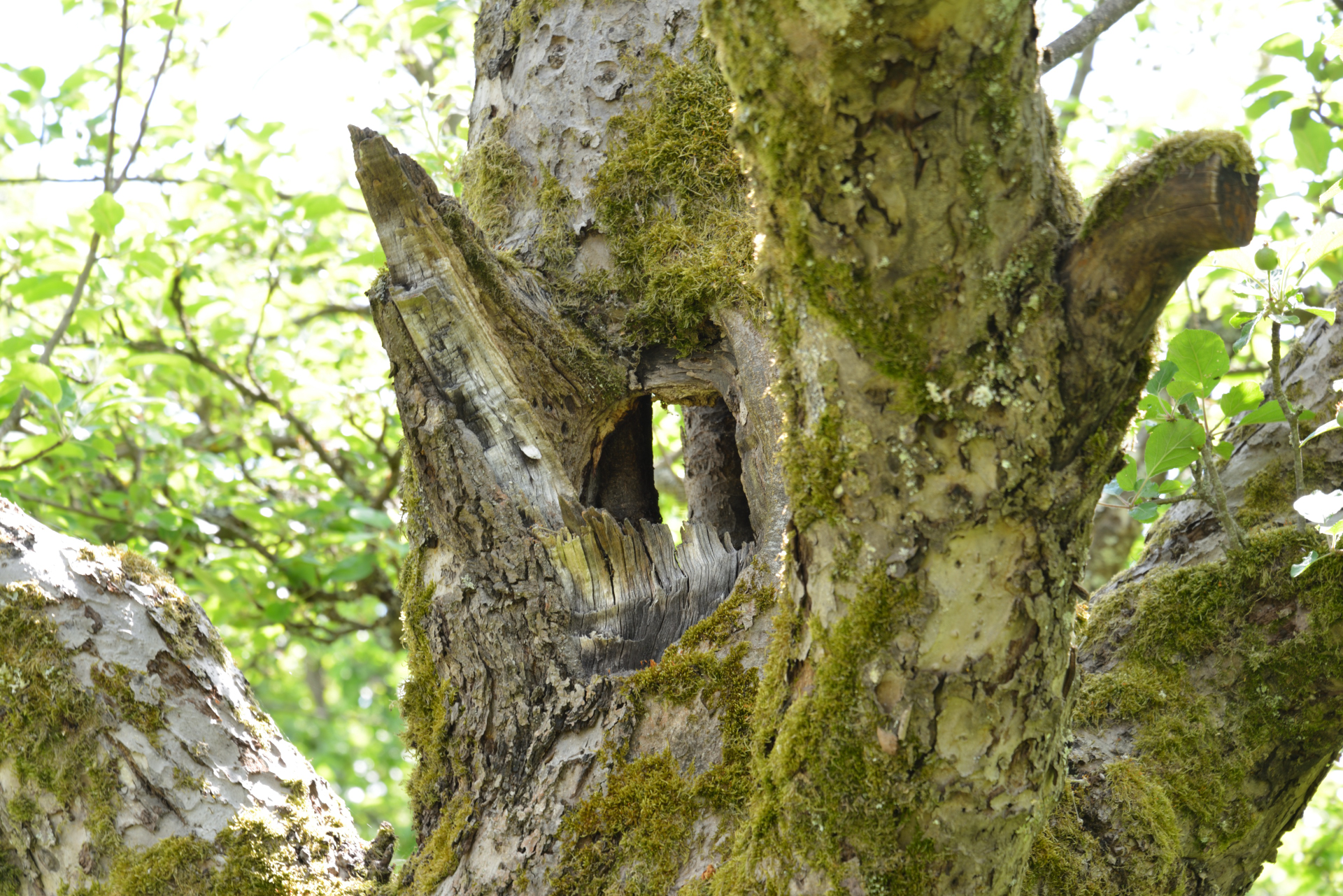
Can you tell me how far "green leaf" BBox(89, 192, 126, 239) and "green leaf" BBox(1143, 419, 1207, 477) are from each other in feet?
11.8

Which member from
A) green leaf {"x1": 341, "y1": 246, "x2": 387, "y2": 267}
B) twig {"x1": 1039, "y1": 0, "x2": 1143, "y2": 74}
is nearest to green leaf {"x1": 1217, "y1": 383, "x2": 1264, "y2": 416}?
twig {"x1": 1039, "y1": 0, "x2": 1143, "y2": 74}

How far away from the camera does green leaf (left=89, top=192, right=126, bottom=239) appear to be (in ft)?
11.3

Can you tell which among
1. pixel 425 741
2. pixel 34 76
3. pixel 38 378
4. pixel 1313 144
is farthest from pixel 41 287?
pixel 1313 144

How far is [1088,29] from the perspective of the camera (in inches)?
96.6

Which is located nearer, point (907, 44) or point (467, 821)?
point (907, 44)

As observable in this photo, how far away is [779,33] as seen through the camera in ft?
3.38

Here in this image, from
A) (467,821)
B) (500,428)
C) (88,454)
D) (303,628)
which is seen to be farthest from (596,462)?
(303,628)

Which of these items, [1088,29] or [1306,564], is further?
[1088,29]

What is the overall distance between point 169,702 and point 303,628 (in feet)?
11.5

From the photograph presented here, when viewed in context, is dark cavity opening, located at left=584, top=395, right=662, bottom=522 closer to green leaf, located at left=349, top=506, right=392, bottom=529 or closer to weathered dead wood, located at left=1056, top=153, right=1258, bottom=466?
weathered dead wood, located at left=1056, top=153, right=1258, bottom=466

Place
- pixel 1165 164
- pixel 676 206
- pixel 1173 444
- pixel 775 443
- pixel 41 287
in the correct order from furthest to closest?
pixel 41 287 < pixel 676 206 < pixel 775 443 < pixel 1173 444 < pixel 1165 164

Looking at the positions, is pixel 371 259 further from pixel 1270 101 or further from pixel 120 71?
pixel 1270 101

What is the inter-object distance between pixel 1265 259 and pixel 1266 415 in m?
0.29

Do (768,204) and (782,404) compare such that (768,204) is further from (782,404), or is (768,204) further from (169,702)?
(169,702)
